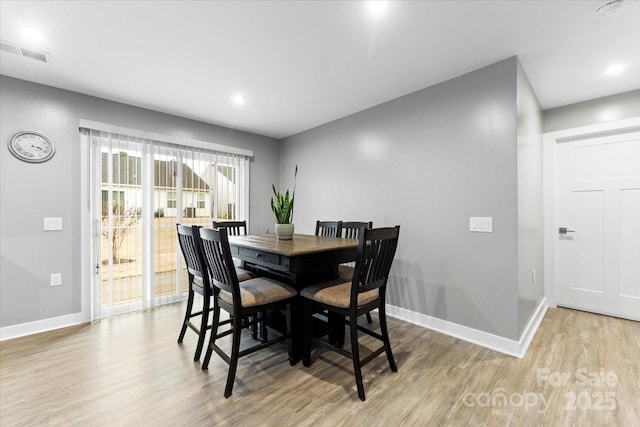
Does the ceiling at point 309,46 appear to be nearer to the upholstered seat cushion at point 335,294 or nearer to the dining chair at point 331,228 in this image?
the dining chair at point 331,228

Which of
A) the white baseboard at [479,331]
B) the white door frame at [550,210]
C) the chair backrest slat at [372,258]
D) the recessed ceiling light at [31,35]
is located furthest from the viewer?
the white door frame at [550,210]

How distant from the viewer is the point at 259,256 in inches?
Answer: 85.4

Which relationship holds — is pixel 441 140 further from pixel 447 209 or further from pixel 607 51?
pixel 607 51

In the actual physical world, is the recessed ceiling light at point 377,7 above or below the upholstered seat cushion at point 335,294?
above

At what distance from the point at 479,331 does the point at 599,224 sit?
6.86ft

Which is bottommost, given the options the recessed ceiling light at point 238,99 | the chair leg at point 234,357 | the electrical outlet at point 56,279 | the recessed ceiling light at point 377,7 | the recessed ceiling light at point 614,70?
the chair leg at point 234,357

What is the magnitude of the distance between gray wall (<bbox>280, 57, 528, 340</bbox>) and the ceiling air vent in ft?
9.99

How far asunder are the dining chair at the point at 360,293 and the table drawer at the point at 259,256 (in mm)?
323

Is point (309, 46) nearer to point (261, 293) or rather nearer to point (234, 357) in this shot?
point (261, 293)

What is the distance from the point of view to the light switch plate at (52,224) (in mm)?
2781

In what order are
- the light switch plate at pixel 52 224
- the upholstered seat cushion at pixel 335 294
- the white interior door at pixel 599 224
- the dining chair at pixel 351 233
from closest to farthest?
the upholstered seat cushion at pixel 335 294 → the dining chair at pixel 351 233 → the light switch plate at pixel 52 224 → the white interior door at pixel 599 224

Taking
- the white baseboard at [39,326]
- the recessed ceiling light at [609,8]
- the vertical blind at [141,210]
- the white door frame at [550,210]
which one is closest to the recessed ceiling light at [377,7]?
the recessed ceiling light at [609,8]

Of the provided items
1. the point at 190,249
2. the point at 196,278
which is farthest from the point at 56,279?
the point at 190,249

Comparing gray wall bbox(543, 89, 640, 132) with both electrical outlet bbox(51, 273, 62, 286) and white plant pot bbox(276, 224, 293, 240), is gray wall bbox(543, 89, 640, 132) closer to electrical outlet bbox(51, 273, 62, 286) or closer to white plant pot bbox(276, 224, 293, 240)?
white plant pot bbox(276, 224, 293, 240)
